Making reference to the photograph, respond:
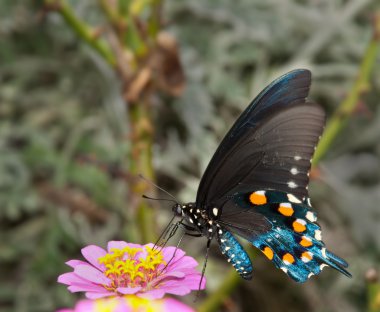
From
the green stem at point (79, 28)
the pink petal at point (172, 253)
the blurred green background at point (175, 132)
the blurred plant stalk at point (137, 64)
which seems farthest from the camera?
the blurred green background at point (175, 132)

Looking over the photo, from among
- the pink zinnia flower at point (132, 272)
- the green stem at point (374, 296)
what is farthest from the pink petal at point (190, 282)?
the green stem at point (374, 296)

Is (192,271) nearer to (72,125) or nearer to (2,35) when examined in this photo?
(72,125)

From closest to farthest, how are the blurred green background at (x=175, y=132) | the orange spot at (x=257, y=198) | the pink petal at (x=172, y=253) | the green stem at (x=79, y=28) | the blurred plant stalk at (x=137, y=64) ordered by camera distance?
1. the pink petal at (x=172, y=253)
2. the orange spot at (x=257, y=198)
3. the green stem at (x=79, y=28)
4. the blurred plant stalk at (x=137, y=64)
5. the blurred green background at (x=175, y=132)

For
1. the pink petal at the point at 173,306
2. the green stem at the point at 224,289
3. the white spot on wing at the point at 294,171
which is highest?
the green stem at the point at 224,289

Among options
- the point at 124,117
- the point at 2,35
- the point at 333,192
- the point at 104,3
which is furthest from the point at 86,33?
the point at 333,192

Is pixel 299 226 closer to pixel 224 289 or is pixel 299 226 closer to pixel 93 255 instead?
pixel 93 255

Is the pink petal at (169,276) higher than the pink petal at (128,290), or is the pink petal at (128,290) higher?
the pink petal at (169,276)

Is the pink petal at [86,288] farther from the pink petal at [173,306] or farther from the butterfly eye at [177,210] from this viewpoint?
the butterfly eye at [177,210]
